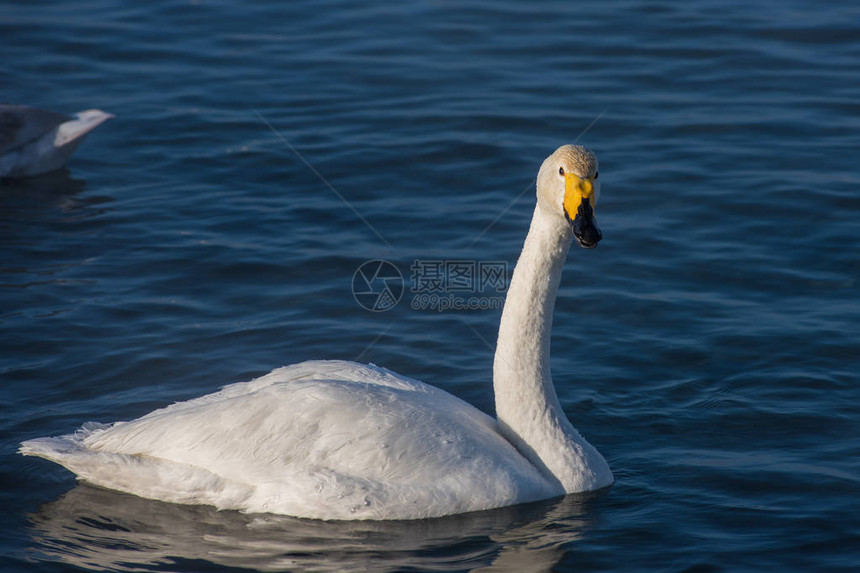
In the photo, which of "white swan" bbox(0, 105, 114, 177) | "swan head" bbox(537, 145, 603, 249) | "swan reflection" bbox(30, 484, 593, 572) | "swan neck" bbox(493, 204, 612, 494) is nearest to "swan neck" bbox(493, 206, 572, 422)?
"swan neck" bbox(493, 204, 612, 494)

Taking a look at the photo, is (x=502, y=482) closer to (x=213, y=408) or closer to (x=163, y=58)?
(x=213, y=408)

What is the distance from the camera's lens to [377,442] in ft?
25.0

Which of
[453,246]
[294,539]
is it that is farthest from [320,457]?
[453,246]

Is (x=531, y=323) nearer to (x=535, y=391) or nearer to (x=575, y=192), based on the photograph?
(x=535, y=391)

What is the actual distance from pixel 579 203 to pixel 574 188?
0.10 meters

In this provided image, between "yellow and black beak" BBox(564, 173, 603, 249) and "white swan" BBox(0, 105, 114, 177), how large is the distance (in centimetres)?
881

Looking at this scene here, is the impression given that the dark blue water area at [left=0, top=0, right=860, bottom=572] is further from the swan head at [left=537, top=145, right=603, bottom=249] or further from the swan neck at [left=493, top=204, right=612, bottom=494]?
the swan head at [left=537, top=145, right=603, bottom=249]

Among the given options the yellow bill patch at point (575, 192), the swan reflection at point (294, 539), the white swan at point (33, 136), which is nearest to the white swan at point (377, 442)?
the yellow bill patch at point (575, 192)

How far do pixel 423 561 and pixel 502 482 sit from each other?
764 mm

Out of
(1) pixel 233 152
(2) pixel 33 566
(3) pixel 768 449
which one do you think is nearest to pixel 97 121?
(1) pixel 233 152

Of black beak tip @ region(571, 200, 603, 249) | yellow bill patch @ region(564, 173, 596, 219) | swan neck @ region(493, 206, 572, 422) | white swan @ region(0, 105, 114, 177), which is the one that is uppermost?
white swan @ region(0, 105, 114, 177)

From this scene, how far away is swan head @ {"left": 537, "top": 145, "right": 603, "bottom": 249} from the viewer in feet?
24.0

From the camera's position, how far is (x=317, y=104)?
16.5m

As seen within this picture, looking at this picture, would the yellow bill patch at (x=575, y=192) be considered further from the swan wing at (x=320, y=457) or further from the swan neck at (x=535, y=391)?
the swan wing at (x=320, y=457)
